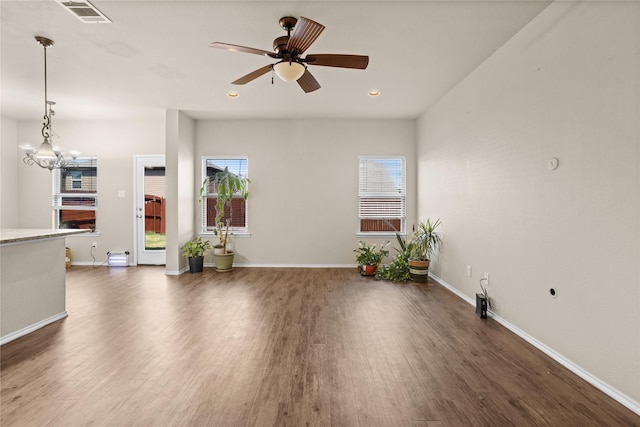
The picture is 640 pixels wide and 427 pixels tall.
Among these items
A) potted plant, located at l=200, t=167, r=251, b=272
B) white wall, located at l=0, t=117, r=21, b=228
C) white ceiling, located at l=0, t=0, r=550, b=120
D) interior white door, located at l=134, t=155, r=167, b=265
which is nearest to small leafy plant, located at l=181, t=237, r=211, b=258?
potted plant, located at l=200, t=167, r=251, b=272

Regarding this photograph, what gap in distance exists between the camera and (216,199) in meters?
5.95

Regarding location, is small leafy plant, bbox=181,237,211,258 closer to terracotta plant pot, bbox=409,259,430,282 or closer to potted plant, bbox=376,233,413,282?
potted plant, bbox=376,233,413,282

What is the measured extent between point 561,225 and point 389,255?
11.8ft

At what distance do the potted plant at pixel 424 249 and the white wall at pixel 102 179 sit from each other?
16.5ft

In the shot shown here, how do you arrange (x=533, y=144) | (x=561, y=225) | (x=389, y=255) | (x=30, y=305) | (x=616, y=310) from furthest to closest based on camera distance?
(x=389, y=255), (x=30, y=305), (x=533, y=144), (x=561, y=225), (x=616, y=310)

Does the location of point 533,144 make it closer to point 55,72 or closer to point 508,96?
point 508,96

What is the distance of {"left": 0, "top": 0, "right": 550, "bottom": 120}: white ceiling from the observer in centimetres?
251

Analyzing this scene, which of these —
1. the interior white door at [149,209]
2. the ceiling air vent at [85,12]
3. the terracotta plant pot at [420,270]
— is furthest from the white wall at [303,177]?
the ceiling air vent at [85,12]

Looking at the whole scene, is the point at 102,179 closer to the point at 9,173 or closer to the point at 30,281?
the point at 9,173

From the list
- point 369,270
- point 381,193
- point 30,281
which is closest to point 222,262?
point 369,270

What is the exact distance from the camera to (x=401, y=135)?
5828mm

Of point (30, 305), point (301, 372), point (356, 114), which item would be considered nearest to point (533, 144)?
point (301, 372)

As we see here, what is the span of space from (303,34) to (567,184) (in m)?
2.25

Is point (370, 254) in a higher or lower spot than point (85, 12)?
lower
